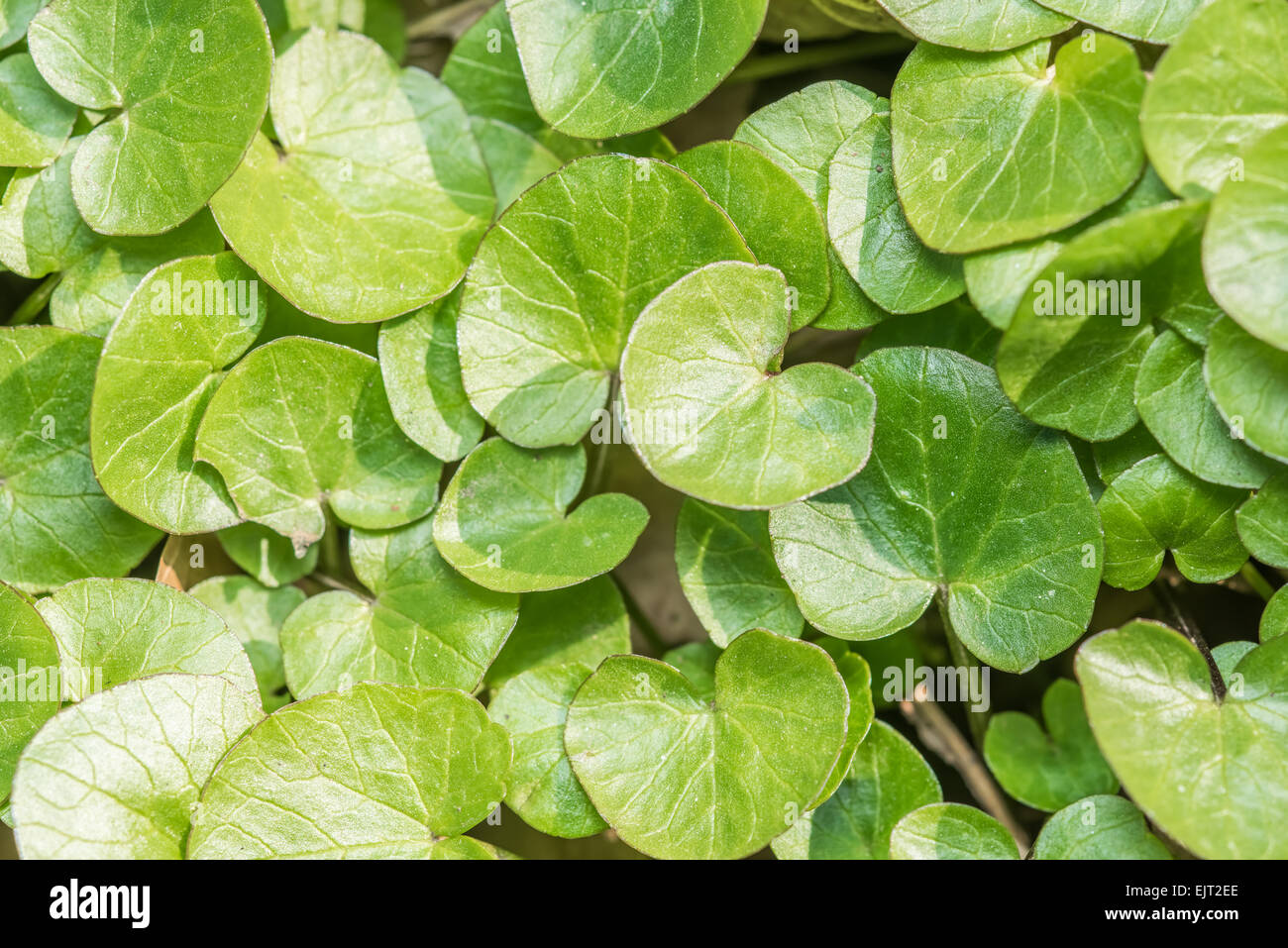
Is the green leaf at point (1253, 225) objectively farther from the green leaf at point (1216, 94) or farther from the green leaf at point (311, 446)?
the green leaf at point (311, 446)

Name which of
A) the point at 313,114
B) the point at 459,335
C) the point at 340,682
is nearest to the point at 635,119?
the point at 459,335

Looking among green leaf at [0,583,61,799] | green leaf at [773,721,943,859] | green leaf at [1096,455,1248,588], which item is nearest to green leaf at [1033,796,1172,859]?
green leaf at [773,721,943,859]

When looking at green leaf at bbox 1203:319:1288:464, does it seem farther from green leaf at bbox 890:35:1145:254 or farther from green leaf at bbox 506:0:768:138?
green leaf at bbox 506:0:768:138

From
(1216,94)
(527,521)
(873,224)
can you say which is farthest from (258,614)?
(1216,94)

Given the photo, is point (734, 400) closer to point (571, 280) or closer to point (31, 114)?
point (571, 280)

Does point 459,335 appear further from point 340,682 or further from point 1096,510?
point 1096,510

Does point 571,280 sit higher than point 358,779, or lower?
higher
